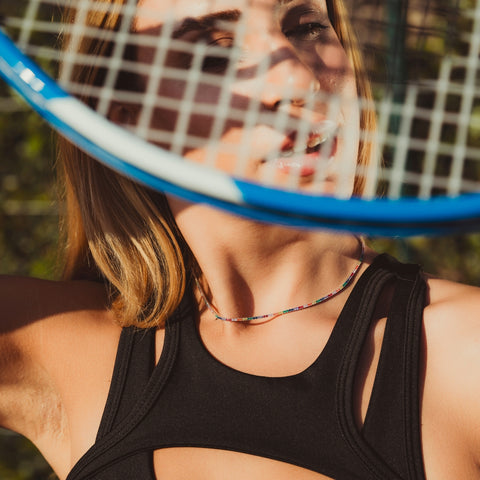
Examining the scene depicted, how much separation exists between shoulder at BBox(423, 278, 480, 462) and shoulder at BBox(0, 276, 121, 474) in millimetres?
465

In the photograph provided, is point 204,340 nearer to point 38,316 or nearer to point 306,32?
point 38,316

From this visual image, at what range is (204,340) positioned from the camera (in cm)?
115

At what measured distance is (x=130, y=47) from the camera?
3.39ft

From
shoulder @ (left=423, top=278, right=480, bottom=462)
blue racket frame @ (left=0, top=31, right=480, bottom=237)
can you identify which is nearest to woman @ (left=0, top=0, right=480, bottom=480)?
shoulder @ (left=423, top=278, right=480, bottom=462)

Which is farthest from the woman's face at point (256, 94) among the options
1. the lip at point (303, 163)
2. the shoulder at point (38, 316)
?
the shoulder at point (38, 316)

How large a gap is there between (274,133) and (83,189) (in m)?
0.40

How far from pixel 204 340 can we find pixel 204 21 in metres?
0.47

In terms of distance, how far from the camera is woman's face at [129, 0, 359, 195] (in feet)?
3.17

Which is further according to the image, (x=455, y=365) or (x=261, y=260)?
(x=261, y=260)

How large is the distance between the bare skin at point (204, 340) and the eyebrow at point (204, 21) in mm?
273

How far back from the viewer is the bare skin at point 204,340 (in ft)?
3.34

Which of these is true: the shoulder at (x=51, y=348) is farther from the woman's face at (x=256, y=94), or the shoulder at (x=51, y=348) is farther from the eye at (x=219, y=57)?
the eye at (x=219, y=57)

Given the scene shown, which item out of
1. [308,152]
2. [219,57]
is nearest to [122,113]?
[219,57]

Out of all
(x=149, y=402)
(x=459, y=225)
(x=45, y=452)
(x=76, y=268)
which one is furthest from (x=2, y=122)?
(x=459, y=225)
